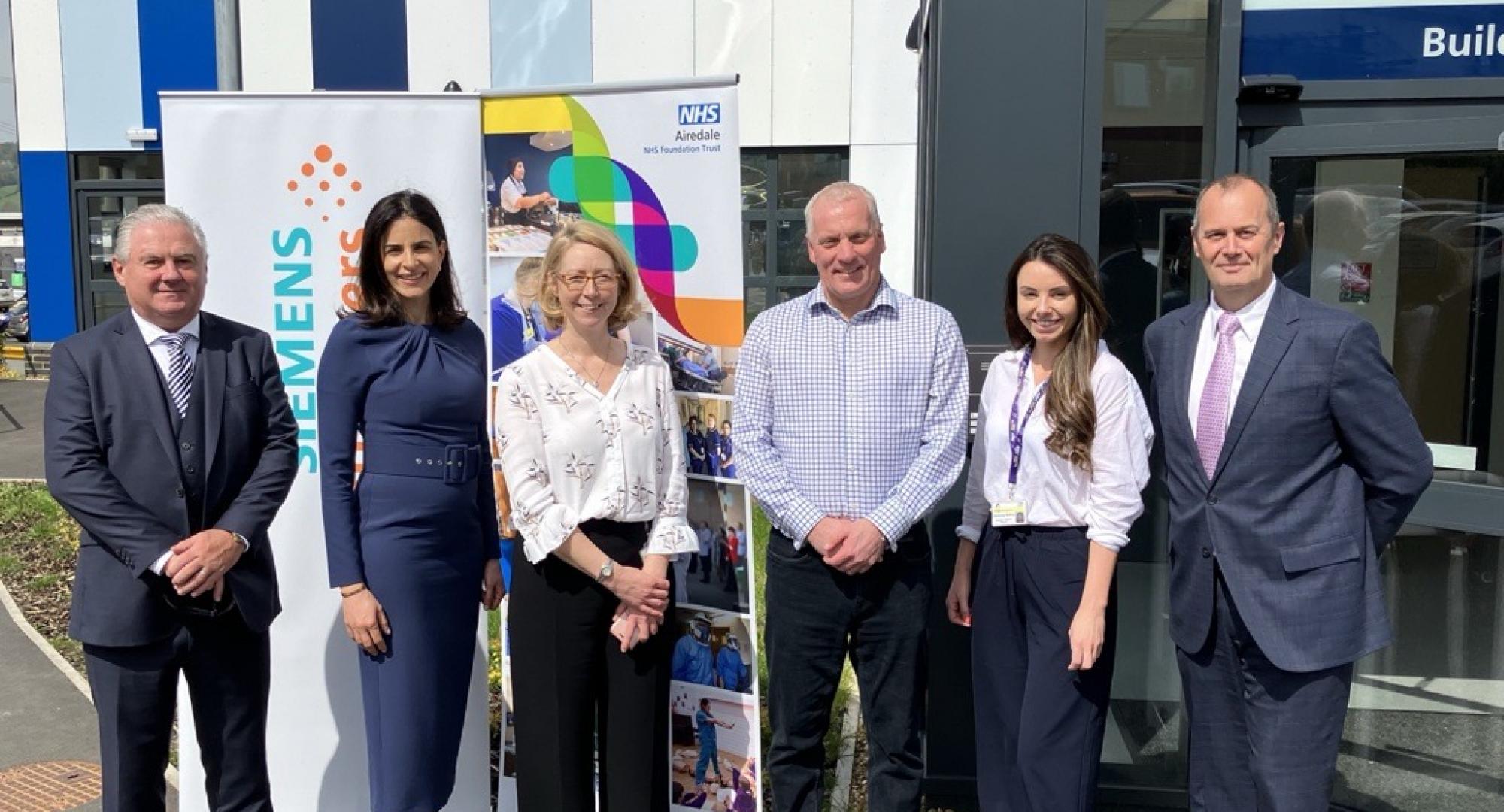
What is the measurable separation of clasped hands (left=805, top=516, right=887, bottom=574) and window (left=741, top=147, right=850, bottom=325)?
9.51 metres

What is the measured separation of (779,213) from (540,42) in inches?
127

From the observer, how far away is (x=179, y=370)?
9.68ft

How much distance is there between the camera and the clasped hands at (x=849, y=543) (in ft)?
9.78

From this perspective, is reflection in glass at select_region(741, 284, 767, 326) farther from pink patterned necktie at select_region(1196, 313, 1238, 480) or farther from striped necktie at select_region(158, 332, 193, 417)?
pink patterned necktie at select_region(1196, 313, 1238, 480)

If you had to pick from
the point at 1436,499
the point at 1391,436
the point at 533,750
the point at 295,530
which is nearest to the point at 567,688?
the point at 533,750

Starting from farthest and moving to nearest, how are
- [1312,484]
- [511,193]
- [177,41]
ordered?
[177,41], [511,193], [1312,484]

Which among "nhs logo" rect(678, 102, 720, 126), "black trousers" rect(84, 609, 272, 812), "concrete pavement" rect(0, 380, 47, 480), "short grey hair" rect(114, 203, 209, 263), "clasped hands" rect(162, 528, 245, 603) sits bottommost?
"concrete pavement" rect(0, 380, 47, 480)

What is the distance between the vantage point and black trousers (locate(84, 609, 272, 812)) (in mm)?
2844

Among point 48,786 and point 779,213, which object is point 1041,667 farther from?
point 779,213

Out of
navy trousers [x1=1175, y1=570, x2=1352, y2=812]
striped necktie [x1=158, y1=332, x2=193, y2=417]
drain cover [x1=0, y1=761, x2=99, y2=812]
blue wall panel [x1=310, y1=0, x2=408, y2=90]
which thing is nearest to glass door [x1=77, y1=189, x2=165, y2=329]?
blue wall panel [x1=310, y1=0, x2=408, y2=90]

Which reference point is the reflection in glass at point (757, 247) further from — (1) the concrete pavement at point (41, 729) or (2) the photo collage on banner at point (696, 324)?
(2) the photo collage on banner at point (696, 324)

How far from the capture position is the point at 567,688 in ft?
9.95

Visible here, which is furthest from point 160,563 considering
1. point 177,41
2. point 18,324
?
point 18,324

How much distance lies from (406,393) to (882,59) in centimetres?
1029
